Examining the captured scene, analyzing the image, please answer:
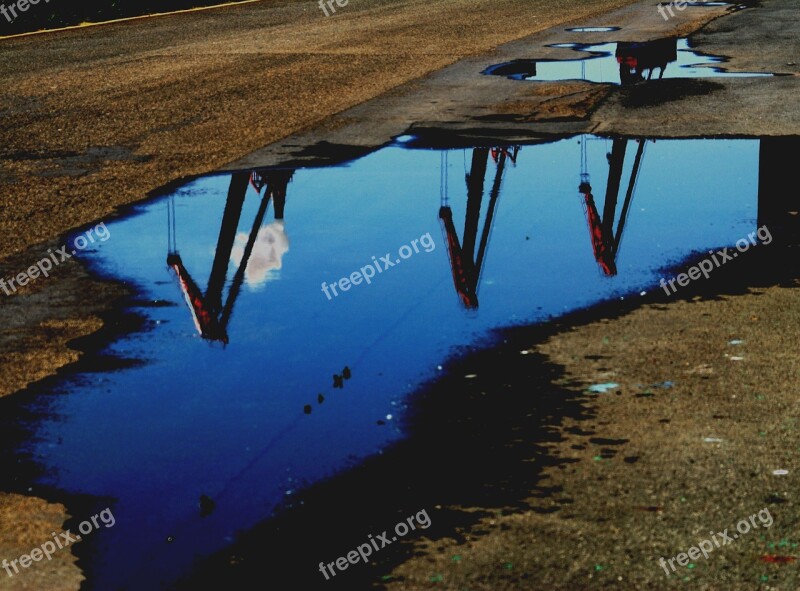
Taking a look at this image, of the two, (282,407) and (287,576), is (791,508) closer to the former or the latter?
(287,576)

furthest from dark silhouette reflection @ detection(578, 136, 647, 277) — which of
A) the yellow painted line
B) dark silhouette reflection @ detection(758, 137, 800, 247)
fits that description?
the yellow painted line

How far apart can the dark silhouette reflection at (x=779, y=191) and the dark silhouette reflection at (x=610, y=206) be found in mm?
1055

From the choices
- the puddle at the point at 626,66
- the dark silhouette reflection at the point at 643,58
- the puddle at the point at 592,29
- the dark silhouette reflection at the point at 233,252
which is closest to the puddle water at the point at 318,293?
the dark silhouette reflection at the point at 233,252

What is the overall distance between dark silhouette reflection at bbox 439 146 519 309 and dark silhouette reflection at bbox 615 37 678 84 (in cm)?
499

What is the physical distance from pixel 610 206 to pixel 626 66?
330 inches

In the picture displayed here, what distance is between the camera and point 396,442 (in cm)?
577

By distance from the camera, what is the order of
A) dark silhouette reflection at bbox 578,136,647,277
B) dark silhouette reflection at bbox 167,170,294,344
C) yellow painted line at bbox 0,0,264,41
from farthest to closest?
yellow painted line at bbox 0,0,264,41 → dark silhouette reflection at bbox 578,136,647,277 → dark silhouette reflection at bbox 167,170,294,344

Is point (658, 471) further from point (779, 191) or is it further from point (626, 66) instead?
point (626, 66)

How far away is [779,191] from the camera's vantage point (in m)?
10.2

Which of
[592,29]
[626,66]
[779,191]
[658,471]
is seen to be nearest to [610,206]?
[779,191]

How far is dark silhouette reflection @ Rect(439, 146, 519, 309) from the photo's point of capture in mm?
8414

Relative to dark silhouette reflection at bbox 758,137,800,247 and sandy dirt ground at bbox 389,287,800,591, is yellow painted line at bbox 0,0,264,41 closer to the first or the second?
dark silhouette reflection at bbox 758,137,800,247

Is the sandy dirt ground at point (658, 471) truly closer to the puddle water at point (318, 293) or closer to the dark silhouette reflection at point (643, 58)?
the puddle water at point (318, 293)

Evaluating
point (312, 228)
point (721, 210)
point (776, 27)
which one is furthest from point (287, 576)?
point (776, 27)
